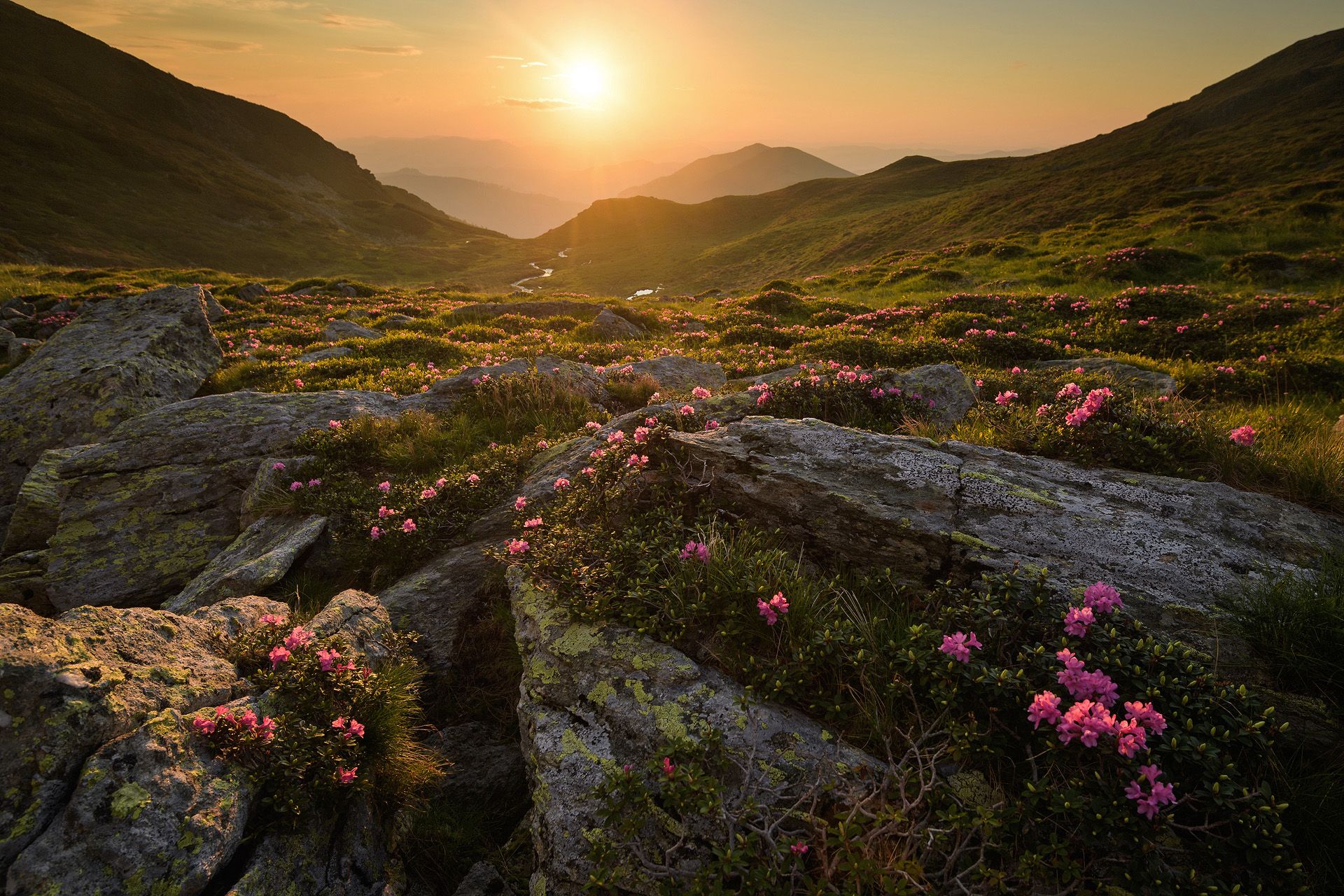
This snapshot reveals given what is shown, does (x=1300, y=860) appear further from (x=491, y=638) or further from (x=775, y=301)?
(x=775, y=301)

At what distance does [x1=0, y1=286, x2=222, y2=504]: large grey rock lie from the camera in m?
9.84

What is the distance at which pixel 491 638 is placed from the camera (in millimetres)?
5551

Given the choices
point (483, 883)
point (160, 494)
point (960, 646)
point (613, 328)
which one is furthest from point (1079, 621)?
point (613, 328)

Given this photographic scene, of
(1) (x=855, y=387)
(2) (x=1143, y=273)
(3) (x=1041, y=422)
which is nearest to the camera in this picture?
(3) (x=1041, y=422)

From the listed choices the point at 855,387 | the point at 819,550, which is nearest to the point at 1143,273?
the point at 855,387

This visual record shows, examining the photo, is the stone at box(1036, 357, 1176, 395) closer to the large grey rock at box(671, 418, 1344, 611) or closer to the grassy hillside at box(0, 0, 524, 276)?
the large grey rock at box(671, 418, 1344, 611)

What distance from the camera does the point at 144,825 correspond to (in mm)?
2889

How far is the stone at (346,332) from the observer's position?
724 inches

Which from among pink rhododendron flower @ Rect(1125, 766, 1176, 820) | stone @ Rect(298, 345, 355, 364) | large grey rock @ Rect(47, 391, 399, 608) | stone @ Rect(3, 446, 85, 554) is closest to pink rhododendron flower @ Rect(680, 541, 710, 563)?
pink rhododendron flower @ Rect(1125, 766, 1176, 820)

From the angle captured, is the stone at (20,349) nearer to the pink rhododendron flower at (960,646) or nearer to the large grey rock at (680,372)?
the large grey rock at (680,372)

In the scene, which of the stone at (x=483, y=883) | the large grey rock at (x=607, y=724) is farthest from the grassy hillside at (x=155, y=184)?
the stone at (x=483, y=883)

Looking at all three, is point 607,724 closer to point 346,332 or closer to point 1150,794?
point 1150,794

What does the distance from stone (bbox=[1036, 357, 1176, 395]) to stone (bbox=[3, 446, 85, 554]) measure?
1583cm

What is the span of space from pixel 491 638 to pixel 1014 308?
19798mm
